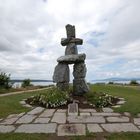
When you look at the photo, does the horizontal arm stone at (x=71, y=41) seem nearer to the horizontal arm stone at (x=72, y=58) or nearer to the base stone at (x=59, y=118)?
the horizontal arm stone at (x=72, y=58)

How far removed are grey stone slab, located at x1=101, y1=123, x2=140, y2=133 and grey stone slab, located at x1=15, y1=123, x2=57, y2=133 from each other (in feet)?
3.80

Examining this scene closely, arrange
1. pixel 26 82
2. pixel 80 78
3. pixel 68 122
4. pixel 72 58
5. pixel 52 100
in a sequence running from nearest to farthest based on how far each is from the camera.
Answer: pixel 68 122, pixel 52 100, pixel 72 58, pixel 80 78, pixel 26 82

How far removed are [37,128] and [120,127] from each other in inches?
71.6

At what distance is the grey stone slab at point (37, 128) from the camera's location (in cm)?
491

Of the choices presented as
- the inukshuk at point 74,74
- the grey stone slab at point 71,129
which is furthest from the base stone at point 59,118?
the inukshuk at point 74,74

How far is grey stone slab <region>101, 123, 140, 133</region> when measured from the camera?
490cm

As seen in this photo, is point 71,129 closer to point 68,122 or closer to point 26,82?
point 68,122

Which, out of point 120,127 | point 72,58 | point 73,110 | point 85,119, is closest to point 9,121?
point 85,119

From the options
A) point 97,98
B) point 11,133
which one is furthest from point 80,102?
point 11,133

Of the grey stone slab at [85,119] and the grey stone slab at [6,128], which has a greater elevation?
the grey stone slab at [85,119]

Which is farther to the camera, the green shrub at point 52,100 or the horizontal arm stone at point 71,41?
the horizontal arm stone at point 71,41

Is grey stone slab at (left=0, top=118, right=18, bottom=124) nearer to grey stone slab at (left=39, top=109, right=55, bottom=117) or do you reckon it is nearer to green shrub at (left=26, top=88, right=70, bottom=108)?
grey stone slab at (left=39, top=109, right=55, bottom=117)

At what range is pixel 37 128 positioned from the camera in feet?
16.9

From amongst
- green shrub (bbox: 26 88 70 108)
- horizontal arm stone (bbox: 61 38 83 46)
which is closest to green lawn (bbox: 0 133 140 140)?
green shrub (bbox: 26 88 70 108)
